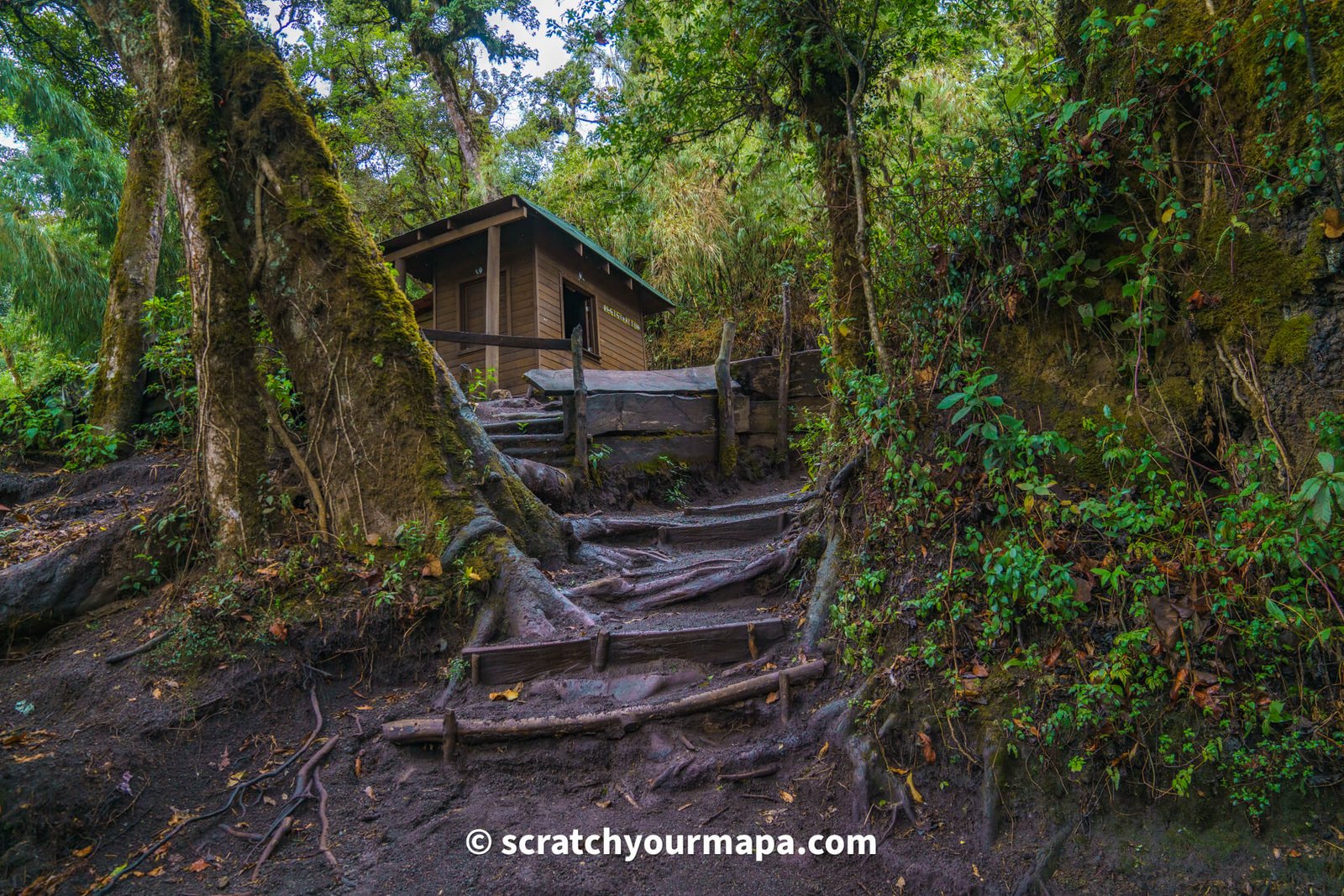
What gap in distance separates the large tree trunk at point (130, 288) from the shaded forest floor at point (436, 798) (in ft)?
14.4

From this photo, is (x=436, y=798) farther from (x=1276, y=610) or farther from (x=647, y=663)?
(x=1276, y=610)

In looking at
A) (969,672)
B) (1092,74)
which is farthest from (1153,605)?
(1092,74)

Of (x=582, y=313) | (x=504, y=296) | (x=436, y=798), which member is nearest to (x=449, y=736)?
(x=436, y=798)

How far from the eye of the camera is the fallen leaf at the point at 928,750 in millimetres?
3236

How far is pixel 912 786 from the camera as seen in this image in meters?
3.23

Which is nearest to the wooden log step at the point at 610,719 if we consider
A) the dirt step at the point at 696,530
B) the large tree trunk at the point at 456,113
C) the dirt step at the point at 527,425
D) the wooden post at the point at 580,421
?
the dirt step at the point at 696,530

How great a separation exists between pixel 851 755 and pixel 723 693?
801 millimetres

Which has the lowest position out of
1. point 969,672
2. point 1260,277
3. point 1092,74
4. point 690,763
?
point 690,763

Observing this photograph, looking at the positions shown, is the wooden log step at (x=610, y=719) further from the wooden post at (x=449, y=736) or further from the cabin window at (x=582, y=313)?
the cabin window at (x=582, y=313)

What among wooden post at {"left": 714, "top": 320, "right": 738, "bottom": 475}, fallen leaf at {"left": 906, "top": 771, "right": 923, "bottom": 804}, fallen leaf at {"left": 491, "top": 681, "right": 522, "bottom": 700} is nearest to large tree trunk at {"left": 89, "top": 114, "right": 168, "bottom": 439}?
fallen leaf at {"left": 491, "top": 681, "right": 522, "bottom": 700}

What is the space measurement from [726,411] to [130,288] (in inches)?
312

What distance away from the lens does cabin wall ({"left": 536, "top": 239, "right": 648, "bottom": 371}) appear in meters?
15.2

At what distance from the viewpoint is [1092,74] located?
12.1ft

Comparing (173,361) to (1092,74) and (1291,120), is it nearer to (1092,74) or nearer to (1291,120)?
(1092,74)
